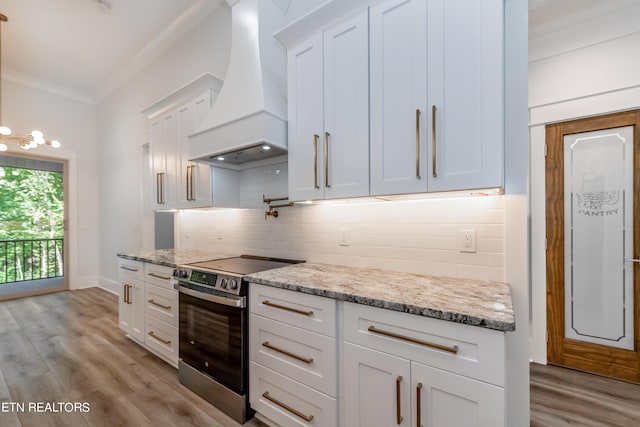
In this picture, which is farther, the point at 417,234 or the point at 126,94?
the point at 126,94

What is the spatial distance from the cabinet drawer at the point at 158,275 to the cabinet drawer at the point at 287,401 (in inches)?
44.4

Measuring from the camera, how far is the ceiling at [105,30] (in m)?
2.28

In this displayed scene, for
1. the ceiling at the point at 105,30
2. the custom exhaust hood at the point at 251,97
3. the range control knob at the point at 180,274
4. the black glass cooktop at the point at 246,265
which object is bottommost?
the range control knob at the point at 180,274

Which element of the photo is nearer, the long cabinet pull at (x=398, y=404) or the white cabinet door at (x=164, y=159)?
the long cabinet pull at (x=398, y=404)

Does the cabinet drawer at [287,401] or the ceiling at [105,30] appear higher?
the ceiling at [105,30]

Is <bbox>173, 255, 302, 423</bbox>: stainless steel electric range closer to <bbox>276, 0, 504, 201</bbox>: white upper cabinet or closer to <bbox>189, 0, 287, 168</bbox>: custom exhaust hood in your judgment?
<bbox>276, 0, 504, 201</bbox>: white upper cabinet

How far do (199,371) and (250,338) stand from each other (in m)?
0.63

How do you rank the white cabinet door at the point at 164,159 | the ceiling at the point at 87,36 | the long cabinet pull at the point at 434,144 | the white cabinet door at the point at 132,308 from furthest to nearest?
the ceiling at the point at 87,36, the white cabinet door at the point at 164,159, the white cabinet door at the point at 132,308, the long cabinet pull at the point at 434,144

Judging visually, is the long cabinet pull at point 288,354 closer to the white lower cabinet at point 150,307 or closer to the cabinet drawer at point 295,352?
the cabinet drawer at point 295,352

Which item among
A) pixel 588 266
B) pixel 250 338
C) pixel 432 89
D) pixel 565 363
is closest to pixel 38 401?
pixel 250 338

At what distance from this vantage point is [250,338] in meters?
1.74

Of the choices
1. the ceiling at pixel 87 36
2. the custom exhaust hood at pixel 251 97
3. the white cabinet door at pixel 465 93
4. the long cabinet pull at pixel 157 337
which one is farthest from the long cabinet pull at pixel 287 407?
the ceiling at pixel 87 36

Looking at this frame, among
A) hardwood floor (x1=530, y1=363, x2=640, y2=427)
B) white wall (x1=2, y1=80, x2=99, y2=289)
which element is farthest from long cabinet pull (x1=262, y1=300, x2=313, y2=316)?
white wall (x1=2, y1=80, x2=99, y2=289)

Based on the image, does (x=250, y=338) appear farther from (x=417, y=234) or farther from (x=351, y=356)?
(x=417, y=234)
